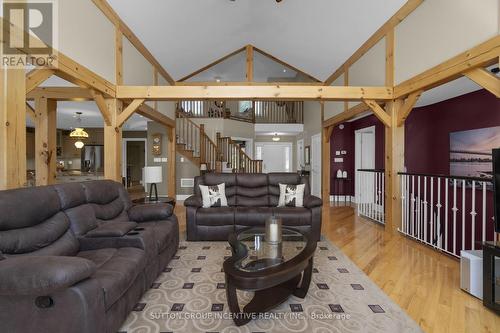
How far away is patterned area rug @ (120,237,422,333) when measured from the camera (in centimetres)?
195

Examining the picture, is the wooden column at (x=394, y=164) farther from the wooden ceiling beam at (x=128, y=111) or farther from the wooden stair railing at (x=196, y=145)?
the wooden stair railing at (x=196, y=145)

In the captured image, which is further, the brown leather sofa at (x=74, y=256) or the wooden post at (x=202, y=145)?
the wooden post at (x=202, y=145)

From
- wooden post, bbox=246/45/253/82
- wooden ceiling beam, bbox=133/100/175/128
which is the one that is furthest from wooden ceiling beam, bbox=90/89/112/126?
wooden post, bbox=246/45/253/82

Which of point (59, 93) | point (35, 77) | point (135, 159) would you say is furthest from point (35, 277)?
point (135, 159)

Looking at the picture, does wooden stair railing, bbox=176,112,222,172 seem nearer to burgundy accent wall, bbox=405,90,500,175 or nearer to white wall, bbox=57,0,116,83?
white wall, bbox=57,0,116,83

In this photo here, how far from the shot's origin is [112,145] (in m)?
4.25

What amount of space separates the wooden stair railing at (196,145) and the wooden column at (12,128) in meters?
5.31

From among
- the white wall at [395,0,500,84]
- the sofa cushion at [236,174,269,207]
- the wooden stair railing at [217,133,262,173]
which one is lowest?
the sofa cushion at [236,174,269,207]

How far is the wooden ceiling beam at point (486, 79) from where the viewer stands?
103 inches

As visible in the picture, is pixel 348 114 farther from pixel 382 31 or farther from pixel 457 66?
pixel 457 66

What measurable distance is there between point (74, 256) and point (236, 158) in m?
6.24

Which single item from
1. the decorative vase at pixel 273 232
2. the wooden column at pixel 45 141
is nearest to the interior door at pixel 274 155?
the wooden column at pixel 45 141

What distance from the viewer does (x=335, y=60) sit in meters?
6.05

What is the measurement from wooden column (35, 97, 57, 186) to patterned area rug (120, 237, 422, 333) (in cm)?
270
